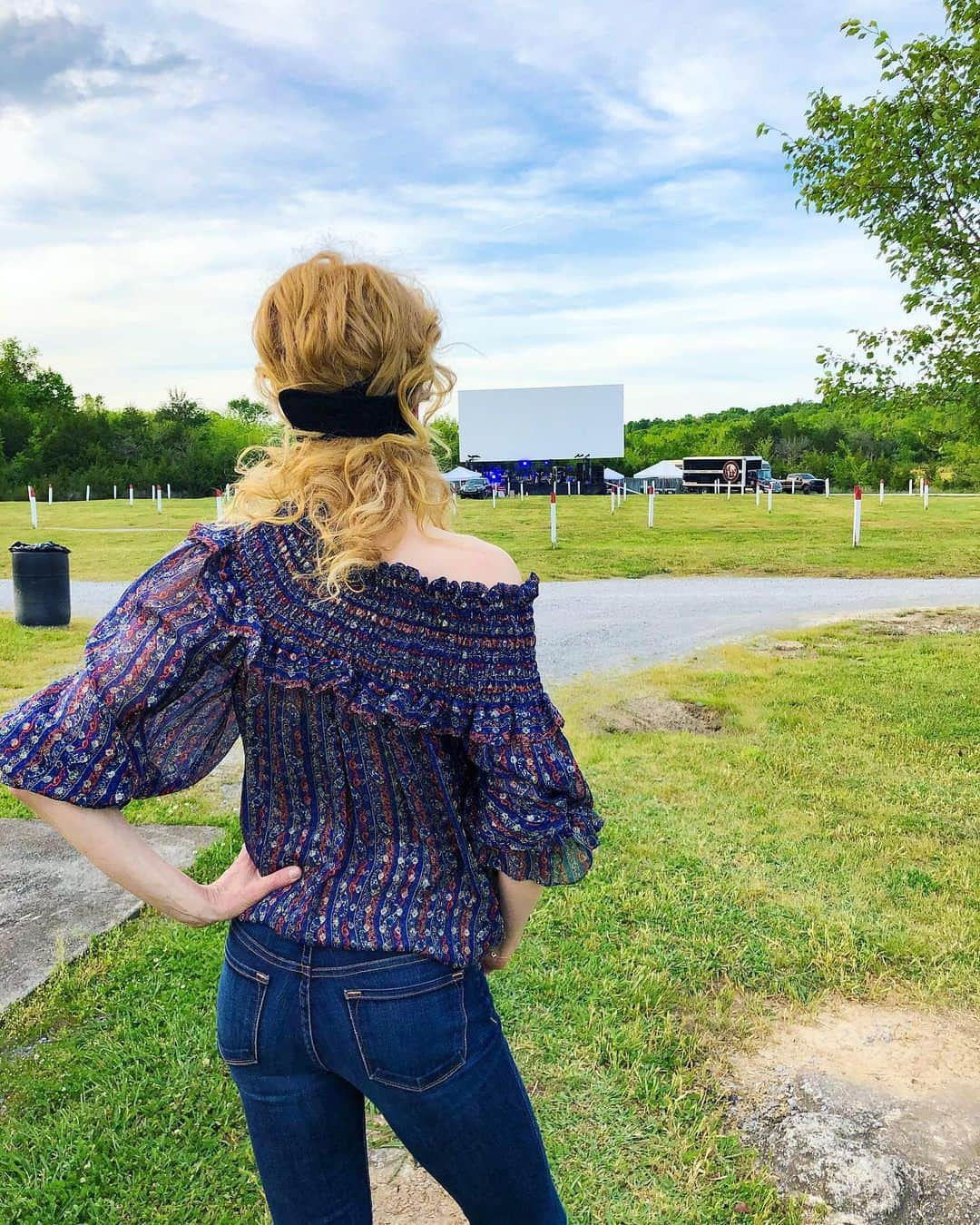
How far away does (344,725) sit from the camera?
4.02 feet

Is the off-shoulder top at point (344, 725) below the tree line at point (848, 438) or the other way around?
below

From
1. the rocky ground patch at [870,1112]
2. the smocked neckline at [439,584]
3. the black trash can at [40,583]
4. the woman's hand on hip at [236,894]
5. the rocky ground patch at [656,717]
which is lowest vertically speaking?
the rocky ground patch at [870,1112]

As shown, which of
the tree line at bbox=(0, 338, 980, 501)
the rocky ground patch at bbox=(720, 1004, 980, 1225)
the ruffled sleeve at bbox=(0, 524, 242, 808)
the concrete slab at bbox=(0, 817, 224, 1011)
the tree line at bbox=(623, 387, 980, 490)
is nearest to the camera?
the ruffled sleeve at bbox=(0, 524, 242, 808)

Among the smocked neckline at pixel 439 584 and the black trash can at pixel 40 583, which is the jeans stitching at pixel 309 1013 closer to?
the smocked neckline at pixel 439 584

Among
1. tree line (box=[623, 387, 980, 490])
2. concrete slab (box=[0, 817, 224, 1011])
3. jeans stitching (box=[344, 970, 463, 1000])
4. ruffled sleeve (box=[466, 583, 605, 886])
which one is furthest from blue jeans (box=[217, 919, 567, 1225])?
tree line (box=[623, 387, 980, 490])

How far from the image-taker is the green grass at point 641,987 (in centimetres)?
233

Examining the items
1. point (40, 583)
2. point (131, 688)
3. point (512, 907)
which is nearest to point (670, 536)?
point (40, 583)

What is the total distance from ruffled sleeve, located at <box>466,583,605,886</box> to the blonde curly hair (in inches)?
8.1

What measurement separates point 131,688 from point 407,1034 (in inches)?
21.5

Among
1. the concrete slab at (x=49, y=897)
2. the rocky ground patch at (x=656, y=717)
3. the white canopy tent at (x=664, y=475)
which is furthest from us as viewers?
the white canopy tent at (x=664, y=475)

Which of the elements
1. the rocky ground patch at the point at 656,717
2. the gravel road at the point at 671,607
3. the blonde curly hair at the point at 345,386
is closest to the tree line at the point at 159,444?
the gravel road at the point at 671,607

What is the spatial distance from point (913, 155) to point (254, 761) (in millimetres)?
7043

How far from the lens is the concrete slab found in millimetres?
3201

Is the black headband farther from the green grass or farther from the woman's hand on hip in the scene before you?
the green grass
